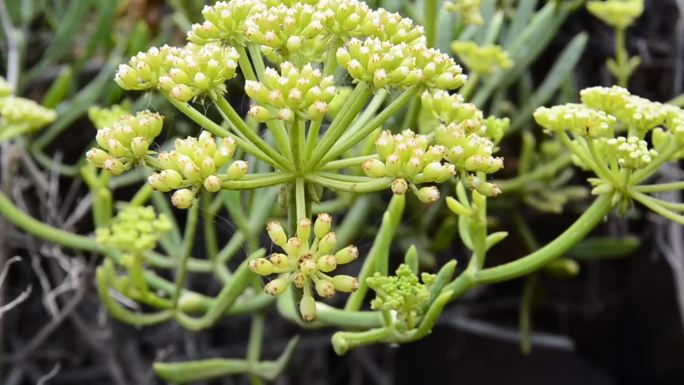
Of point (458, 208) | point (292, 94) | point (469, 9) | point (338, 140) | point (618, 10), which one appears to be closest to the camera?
point (292, 94)

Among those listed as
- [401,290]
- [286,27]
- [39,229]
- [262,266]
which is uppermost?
[286,27]

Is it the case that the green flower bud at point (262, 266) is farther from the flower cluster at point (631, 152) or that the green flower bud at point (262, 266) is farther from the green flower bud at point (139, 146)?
the flower cluster at point (631, 152)

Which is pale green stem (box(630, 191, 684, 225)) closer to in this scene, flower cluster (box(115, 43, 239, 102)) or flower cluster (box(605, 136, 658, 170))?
flower cluster (box(605, 136, 658, 170))

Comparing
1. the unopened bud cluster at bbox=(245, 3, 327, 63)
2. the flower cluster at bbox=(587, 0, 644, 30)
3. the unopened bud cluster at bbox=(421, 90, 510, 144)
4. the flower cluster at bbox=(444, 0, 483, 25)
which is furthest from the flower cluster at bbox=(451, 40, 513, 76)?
the unopened bud cluster at bbox=(245, 3, 327, 63)

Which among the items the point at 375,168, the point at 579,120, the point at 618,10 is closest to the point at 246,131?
the point at 375,168

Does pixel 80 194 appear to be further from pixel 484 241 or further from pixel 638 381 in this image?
pixel 638 381

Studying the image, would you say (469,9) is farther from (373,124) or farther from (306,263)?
(306,263)

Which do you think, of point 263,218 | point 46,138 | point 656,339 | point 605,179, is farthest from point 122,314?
point 656,339
